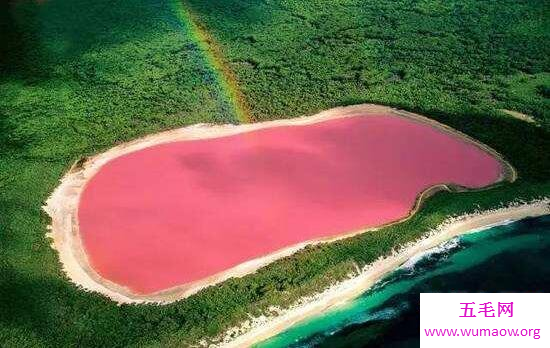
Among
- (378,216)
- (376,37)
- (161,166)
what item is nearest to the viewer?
(378,216)

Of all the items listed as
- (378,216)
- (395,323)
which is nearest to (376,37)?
(378,216)

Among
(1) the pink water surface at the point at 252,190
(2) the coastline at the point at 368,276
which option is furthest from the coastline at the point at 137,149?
(2) the coastline at the point at 368,276

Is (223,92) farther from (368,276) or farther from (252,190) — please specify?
(368,276)

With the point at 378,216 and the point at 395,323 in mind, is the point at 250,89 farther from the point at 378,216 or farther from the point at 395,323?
the point at 395,323

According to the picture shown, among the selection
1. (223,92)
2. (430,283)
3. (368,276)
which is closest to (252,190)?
(368,276)

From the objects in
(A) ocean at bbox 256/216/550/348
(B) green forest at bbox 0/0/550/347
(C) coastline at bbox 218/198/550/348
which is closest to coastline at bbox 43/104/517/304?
(B) green forest at bbox 0/0/550/347
